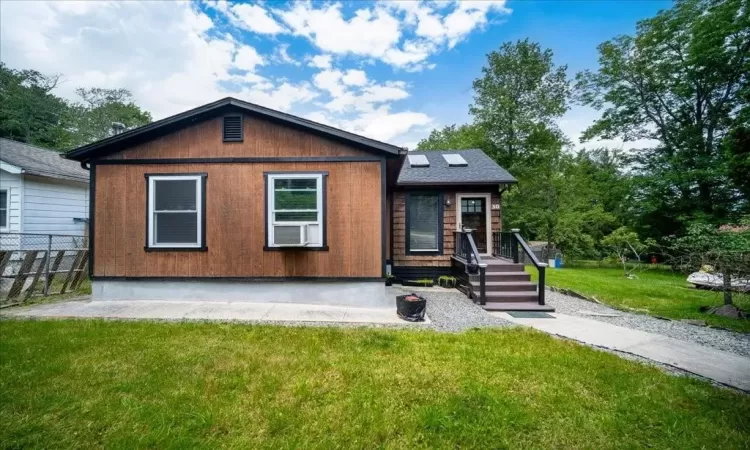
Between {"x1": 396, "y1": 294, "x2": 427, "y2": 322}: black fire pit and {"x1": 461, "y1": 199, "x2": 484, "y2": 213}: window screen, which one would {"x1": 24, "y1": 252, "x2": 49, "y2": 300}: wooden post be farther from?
{"x1": 461, "y1": 199, "x2": 484, "y2": 213}: window screen

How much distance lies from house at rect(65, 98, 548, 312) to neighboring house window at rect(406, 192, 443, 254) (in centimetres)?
267

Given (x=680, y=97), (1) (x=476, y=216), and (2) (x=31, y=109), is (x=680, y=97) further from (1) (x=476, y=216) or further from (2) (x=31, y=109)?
(2) (x=31, y=109)

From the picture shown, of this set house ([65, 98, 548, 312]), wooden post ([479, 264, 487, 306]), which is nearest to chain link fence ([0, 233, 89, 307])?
house ([65, 98, 548, 312])

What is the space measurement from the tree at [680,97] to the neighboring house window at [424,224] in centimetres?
1246

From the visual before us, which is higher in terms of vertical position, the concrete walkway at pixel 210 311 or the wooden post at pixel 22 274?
the wooden post at pixel 22 274

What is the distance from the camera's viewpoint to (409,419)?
234 centimetres

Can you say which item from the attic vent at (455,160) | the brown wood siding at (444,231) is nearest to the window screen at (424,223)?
the brown wood siding at (444,231)

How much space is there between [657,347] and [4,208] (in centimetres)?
1507

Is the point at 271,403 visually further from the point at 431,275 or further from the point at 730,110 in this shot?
the point at 730,110

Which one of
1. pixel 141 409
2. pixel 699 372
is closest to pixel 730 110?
pixel 699 372

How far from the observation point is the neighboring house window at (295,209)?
588 centimetres

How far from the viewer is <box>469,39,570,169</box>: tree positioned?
1745 cm

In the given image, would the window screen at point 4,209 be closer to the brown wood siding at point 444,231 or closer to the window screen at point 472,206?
the brown wood siding at point 444,231

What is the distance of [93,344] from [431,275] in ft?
22.8
